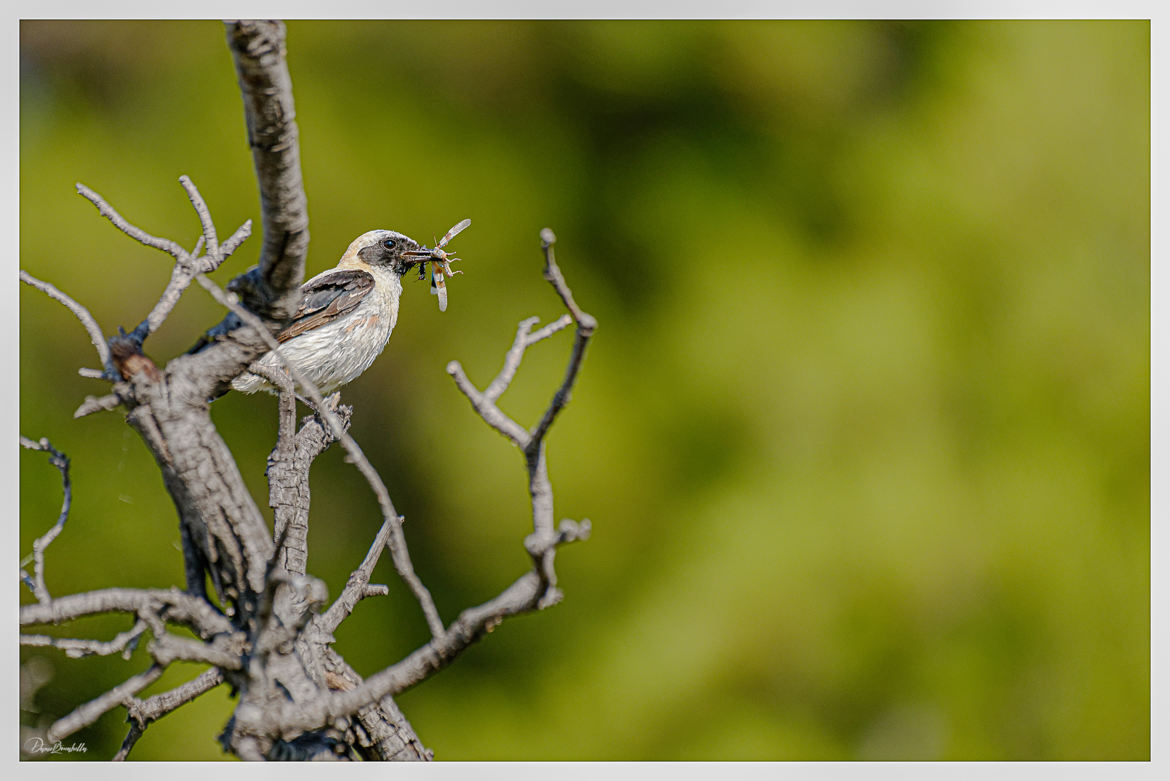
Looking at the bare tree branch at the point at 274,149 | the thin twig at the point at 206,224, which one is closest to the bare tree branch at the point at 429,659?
the bare tree branch at the point at 274,149

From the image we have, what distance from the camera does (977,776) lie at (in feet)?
7.57

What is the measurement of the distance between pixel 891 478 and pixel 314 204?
6.54ft

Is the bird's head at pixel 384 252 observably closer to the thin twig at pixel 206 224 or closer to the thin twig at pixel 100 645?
the thin twig at pixel 206 224

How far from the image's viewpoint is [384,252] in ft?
5.82

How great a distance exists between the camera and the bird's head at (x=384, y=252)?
1759 millimetres

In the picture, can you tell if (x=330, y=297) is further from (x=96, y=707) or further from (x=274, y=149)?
(x=96, y=707)

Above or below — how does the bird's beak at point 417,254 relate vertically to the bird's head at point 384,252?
below

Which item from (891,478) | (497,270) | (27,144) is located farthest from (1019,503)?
(27,144)

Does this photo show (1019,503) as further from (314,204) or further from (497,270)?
(314,204)

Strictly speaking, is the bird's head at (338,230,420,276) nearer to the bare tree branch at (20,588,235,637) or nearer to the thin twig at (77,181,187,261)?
the thin twig at (77,181,187,261)

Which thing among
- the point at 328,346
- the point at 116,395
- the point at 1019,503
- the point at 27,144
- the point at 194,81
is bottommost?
the point at 116,395

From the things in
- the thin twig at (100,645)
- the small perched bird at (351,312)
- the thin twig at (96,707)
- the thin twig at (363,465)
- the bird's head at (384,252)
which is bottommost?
the thin twig at (96,707)

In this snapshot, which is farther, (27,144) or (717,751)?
(717,751)

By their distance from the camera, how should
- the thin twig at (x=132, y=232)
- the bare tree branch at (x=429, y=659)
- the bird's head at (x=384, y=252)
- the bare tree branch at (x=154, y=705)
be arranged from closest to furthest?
the bare tree branch at (x=429, y=659) → the thin twig at (x=132, y=232) → the bare tree branch at (x=154, y=705) → the bird's head at (x=384, y=252)
